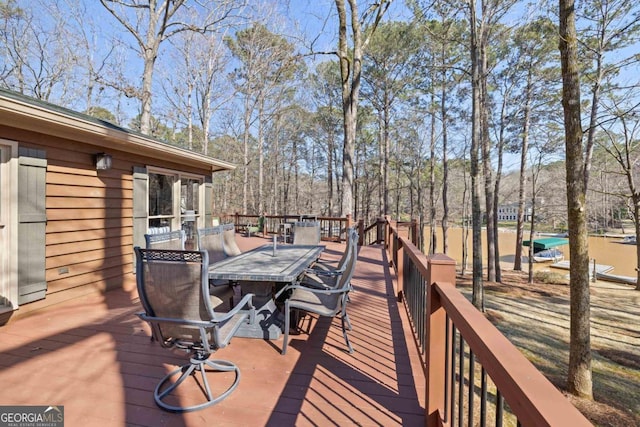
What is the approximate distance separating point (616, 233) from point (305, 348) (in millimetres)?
47341

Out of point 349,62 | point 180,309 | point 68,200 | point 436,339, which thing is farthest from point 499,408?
point 349,62

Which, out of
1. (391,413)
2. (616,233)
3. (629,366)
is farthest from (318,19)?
(616,233)

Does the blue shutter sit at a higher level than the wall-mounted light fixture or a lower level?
lower

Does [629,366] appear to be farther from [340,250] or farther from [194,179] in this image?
[194,179]

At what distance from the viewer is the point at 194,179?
6383mm

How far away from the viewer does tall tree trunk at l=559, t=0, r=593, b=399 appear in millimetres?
4277

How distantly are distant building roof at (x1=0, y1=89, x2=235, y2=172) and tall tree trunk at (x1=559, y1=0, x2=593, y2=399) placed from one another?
19.7 feet

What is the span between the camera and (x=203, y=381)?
1971 millimetres

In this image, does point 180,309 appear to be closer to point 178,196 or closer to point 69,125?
point 69,125

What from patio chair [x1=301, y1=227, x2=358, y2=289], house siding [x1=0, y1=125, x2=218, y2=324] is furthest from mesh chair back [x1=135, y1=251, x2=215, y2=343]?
house siding [x1=0, y1=125, x2=218, y2=324]

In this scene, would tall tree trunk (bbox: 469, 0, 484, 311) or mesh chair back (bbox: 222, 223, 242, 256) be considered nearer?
mesh chair back (bbox: 222, 223, 242, 256)

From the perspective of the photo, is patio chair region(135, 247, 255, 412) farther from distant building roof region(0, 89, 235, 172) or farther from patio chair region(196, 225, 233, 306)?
distant building roof region(0, 89, 235, 172)

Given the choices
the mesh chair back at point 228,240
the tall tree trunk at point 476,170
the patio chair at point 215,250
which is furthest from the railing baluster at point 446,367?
the tall tree trunk at point 476,170

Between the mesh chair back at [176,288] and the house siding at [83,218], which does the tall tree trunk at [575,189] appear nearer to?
the mesh chair back at [176,288]
